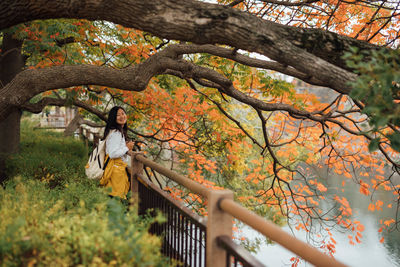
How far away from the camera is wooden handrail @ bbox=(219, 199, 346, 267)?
1.32 m

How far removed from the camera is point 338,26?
649cm

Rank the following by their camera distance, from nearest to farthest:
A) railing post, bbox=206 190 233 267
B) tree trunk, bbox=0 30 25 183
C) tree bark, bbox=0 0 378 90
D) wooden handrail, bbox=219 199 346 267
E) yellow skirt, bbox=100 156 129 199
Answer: wooden handrail, bbox=219 199 346 267 < railing post, bbox=206 190 233 267 < tree bark, bbox=0 0 378 90 < yellow skirt, bbox=100 156 129 199 < tree trunk, bbox=0 30 25 183

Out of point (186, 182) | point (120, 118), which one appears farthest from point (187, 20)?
point (120, 118)

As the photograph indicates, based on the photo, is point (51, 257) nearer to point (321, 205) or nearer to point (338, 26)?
point (338, 26)

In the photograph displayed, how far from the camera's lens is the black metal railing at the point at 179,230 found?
233 centimetres

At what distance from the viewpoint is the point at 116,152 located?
13.9ft

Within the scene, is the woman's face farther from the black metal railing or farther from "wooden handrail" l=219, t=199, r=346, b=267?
"wooden handrail" l=219, t=199, r=346, b=267

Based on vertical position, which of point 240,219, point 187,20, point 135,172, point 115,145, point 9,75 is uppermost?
point 187,20

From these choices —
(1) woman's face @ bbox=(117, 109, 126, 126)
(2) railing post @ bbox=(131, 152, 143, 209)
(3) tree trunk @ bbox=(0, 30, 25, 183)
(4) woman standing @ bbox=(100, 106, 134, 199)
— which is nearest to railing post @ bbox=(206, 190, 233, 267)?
(2) railing post @ bbox=(131, 152, 143, 209)

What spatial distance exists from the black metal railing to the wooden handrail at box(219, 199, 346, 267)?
414 millimetres

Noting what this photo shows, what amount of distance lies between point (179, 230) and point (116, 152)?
200 centimetres

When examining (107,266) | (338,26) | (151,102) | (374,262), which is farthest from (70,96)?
(374,262)

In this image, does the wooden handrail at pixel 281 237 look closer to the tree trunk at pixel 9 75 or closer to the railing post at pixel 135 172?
the railing post at pixel 135 172

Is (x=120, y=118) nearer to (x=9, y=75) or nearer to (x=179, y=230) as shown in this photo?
(x=179, y=230)
